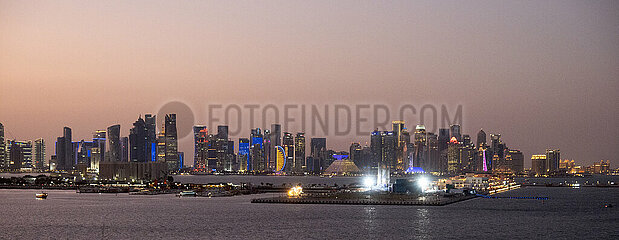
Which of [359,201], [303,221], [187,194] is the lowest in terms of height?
[187,194]

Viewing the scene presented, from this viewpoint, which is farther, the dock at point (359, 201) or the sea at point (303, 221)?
the dock at point (359, 201)

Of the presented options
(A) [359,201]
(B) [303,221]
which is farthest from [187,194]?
(B) [303,221]

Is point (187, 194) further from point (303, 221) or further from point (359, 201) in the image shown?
point (303, 221)

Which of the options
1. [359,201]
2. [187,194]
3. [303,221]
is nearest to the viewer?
[303,221]

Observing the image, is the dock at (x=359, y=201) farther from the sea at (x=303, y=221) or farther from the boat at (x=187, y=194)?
the boat at (x=187, y=194)

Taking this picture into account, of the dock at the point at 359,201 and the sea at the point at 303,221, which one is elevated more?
the dock at the point at 359,201

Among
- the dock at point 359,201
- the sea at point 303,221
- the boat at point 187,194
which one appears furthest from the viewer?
the boat at point 187,194

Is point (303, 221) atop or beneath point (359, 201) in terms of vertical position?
beneath

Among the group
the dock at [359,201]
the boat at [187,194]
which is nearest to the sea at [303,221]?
the dock at [359,201]

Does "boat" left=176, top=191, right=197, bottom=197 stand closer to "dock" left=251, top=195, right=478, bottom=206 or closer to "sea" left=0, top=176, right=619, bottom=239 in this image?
"dock" left=251, top=195, right=478, bottom=206
